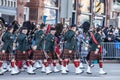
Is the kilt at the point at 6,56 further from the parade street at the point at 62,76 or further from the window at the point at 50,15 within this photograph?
the window at the point at 50,15

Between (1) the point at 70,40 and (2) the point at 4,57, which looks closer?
(2) the point at 4,57

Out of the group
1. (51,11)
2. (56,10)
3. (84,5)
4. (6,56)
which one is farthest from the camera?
(84,5)

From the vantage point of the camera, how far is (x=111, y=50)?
67.9 ft

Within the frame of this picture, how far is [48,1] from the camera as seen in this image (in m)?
30.7

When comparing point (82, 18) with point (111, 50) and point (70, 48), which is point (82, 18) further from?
point (70, 48)

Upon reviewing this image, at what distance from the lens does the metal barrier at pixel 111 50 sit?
2064 centimetres

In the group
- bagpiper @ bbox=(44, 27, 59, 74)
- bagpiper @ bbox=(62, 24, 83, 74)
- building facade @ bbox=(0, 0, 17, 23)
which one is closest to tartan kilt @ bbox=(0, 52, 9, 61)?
bagpiper @ bbox=(44, 27, 59, 74)

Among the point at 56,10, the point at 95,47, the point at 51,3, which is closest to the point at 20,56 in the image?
the point at 95,47

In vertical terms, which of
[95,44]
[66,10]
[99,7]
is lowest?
[95,44]

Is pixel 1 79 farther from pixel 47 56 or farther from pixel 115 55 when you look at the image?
pixel 115 55

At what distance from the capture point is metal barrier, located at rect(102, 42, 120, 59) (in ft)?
67.7

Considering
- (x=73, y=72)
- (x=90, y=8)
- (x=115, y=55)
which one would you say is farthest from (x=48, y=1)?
(x=73, y=72)

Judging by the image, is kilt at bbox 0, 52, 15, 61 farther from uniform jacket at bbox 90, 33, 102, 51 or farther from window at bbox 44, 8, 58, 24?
window at bbox 44, 8, 58, 24

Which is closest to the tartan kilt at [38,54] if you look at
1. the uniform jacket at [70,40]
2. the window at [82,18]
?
the uniform jacket at [70,40]
